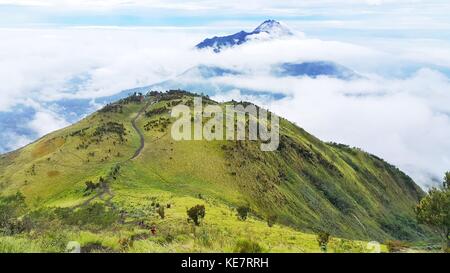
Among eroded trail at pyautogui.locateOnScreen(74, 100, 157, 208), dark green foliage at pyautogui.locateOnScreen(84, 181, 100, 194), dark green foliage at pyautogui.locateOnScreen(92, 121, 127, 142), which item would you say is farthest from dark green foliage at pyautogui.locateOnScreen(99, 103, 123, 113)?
dark green foliage at pyautogui.locateOnScreen(84, 181, 100, 194)

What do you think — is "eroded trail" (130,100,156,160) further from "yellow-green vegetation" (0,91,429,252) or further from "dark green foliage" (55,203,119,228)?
"dark green foliage" (55,203,119,228)

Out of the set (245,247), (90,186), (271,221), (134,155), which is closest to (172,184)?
(90,186)

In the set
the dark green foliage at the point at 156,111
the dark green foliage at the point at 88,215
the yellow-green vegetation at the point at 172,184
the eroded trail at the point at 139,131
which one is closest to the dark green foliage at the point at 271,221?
the yellow-green vegetation at the point at 172,184

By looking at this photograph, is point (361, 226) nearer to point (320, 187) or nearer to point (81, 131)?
point (320, 187)

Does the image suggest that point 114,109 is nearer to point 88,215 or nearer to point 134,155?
point 134,155

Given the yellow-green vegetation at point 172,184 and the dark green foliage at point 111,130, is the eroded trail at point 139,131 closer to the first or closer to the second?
the yellow-green vegetation at point 172,184

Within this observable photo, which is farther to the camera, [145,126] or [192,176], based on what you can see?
[145,126]
